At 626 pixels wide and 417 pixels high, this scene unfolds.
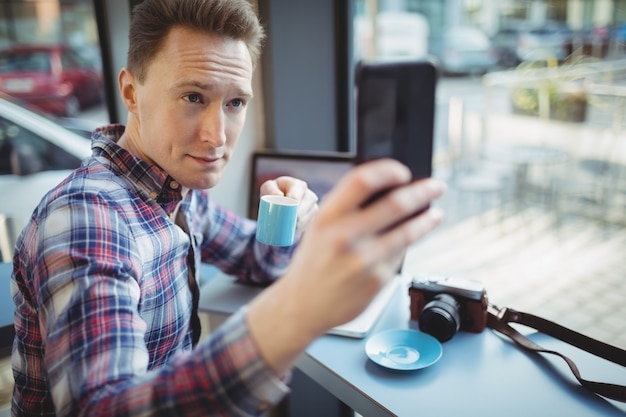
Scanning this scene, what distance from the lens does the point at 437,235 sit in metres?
3.45

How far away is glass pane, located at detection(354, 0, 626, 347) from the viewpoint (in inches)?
108

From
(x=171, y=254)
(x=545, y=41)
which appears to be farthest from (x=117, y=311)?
(x=545, y=41)

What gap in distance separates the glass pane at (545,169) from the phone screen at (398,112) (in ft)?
4.87

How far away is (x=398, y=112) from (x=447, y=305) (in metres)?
0.62

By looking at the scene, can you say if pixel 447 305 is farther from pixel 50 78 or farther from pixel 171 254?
pixel 50 78

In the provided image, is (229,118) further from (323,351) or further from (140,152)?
(323,351)

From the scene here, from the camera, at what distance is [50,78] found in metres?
4.52

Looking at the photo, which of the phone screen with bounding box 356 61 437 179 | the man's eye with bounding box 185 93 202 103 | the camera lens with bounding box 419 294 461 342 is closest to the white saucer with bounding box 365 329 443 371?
the camera lens with bounding box 419 294 461 342

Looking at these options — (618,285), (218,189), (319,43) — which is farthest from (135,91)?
(618,285)

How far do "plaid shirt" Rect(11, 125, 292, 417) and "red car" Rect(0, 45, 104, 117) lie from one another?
10.4ft

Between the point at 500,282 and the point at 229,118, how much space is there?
2.23m

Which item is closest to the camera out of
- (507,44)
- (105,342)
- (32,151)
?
(105,342)

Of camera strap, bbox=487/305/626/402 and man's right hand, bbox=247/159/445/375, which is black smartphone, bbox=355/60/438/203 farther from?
camera strap, bbox=487/305/626/402

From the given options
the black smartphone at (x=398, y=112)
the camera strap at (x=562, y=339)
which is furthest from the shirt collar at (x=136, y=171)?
the camera strap at (x=562, y=339)
